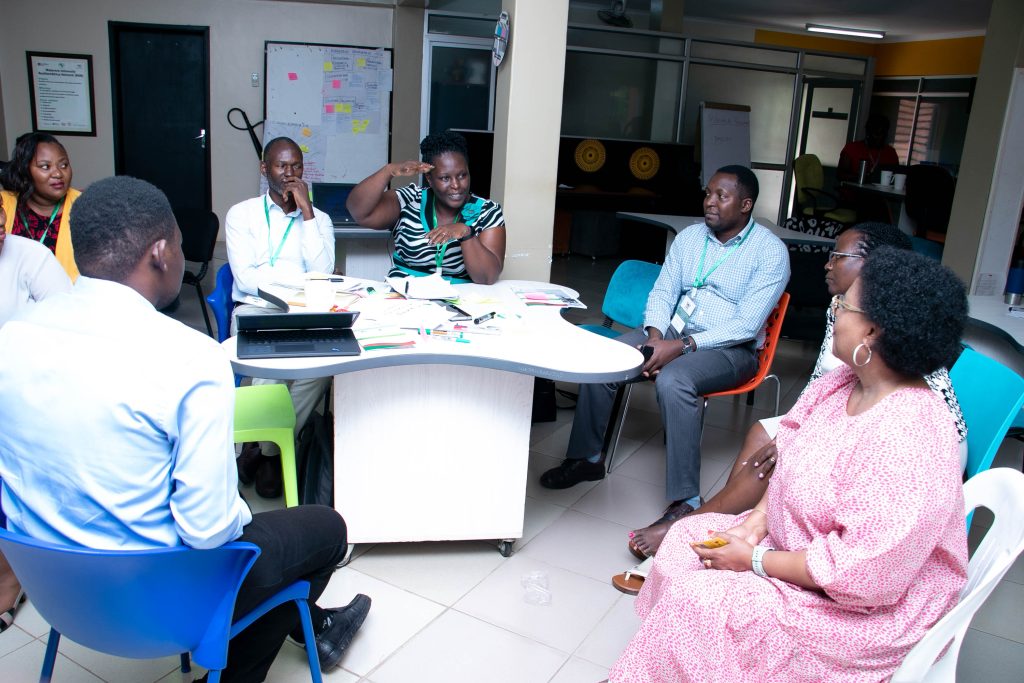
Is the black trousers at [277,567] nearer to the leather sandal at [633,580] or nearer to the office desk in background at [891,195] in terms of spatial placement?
the leather sandal at [633,580]

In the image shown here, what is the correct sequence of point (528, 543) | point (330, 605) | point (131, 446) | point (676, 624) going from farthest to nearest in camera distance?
point (528, 543) < point (330, 605) < point (676, 624) < point (131, 446)

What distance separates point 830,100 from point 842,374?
983 centimetres

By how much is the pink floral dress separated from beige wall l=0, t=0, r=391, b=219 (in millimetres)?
6915

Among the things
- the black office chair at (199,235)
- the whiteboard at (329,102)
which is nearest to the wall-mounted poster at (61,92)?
the whiteboard at (329,102)

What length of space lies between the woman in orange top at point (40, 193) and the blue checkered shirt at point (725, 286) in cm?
232

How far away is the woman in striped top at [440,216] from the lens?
3.19 metres

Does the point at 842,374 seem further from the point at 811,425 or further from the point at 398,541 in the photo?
the point at 398,541

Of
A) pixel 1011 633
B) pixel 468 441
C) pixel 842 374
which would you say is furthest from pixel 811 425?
pixel 1011 633

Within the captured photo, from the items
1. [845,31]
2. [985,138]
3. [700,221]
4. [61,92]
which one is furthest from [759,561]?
[845,31]

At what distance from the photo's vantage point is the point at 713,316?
3.12 metres

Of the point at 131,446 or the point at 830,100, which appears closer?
the point at 131,446

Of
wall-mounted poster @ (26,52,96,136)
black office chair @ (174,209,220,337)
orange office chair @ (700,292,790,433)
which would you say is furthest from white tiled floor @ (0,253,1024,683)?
wall-mounted poster @ (26,52,96,136)

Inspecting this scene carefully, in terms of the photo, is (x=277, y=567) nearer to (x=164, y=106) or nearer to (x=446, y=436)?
(x=446, y=436)

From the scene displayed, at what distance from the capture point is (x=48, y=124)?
277 inches
